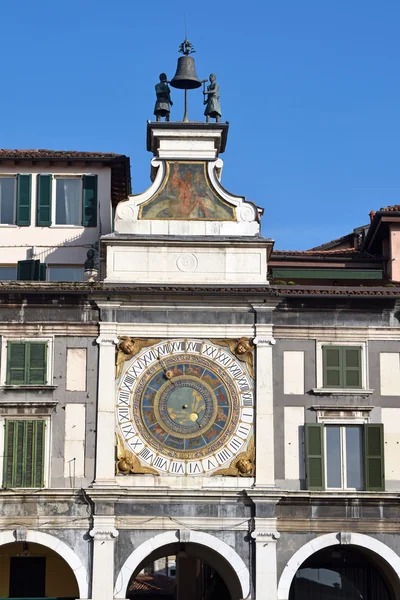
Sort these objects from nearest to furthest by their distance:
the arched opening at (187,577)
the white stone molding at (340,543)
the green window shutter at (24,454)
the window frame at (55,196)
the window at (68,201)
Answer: the white stone molding at (340,543) → the green window shutter at (24,454) → the arched opening at (187,577) → the window frame at (55,196) → the window at (68,201)

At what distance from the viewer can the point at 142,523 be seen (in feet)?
136

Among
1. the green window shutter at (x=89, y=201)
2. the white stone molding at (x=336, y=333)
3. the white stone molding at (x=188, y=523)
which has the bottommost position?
the white stone molding at (x=188, y=523)

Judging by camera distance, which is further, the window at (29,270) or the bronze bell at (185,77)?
the bronze bell at (185,77)

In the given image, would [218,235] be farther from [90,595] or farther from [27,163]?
[90,595]

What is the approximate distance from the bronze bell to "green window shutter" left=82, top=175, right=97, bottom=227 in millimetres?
4323

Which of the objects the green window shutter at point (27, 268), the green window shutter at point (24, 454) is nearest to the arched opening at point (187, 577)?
the green window shutter at point (24, 454)

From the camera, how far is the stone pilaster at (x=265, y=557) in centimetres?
4094

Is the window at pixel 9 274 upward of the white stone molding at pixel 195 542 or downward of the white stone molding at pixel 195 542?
upward

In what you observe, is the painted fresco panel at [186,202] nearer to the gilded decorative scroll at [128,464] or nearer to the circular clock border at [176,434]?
the circular clock border at [176,434]

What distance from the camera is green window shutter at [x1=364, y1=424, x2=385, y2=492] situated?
138ft

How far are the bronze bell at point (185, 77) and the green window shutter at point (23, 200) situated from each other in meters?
6.08

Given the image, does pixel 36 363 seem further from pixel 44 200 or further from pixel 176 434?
pixel 44 200

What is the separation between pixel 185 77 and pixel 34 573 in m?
17.4

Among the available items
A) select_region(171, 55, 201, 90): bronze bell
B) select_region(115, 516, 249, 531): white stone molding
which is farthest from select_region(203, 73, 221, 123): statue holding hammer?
select_region(115, 516, 249, 531): white stone molding
